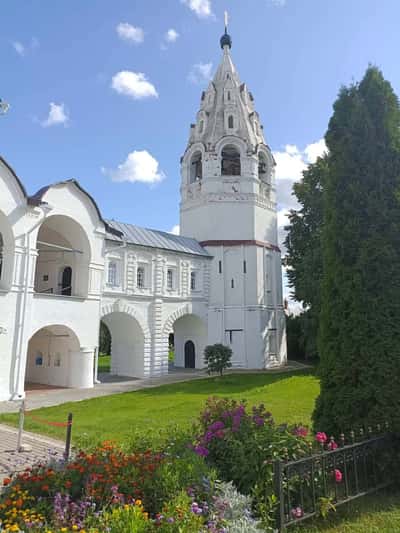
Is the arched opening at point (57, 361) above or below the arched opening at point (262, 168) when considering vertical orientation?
below

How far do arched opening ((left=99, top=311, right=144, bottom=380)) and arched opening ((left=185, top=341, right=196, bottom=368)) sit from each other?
6.37 metres

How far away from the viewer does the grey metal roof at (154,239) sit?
25.0m

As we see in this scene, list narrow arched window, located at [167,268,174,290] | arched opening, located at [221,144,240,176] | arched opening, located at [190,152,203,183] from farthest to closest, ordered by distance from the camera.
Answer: arched opening, located at [190,152,203,183]
arched opening, located at [221,144,240,176]
narrow arched window, located at [167,268,174,290]

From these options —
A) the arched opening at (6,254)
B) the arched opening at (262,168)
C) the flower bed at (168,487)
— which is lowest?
the flower bed at (168,487)

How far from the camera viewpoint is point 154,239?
1057 inches

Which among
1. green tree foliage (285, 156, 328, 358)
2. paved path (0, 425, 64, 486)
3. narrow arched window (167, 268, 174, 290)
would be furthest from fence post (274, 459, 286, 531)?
narrow arched window (167, 268, 174, 290)

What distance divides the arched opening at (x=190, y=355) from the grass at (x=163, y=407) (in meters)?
8.58

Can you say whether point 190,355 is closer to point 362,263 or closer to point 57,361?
point 57,361

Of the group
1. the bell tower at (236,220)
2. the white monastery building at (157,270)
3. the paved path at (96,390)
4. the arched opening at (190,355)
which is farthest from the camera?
the arched opening at (190,355)

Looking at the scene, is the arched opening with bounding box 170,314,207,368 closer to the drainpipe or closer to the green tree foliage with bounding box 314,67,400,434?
the drainpipe

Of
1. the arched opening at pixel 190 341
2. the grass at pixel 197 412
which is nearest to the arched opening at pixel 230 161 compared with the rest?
the arched opening at pixel 190 341

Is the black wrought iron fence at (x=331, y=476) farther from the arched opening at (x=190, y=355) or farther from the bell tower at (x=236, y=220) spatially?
the arched opening at (x=190, y=355)

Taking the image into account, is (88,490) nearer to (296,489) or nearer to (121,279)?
(296,489)

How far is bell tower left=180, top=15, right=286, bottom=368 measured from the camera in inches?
1150
